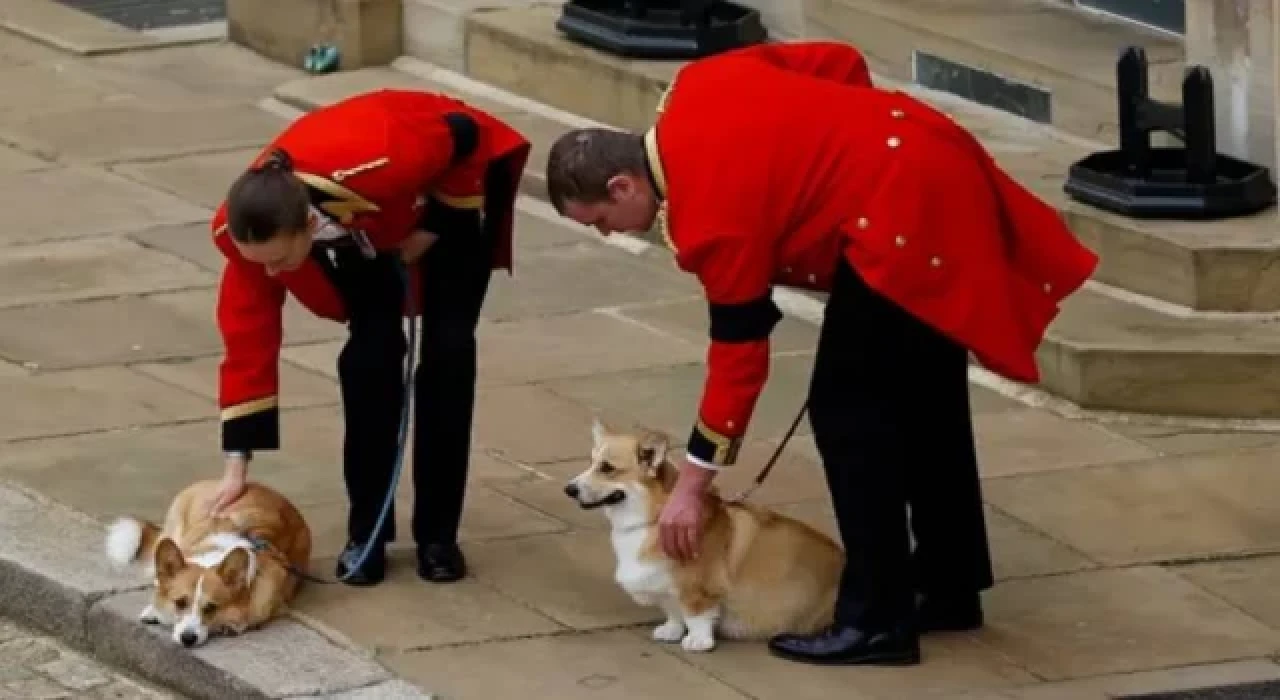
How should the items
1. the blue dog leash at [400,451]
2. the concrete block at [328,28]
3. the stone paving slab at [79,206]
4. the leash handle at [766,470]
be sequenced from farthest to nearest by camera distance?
the concrete block at [328,28] < the stone paving slab at [79,206] < the leash handle at [766,470] < the blue dog leash at [400,451]

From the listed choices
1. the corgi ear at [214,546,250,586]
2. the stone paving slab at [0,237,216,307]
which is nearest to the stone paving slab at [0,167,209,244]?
the stone paving slab at [0,237,216,307]

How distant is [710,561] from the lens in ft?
23.5

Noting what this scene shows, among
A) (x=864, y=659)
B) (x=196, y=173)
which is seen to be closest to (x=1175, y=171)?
(x=864, y=659)

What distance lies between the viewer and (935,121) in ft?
22.7

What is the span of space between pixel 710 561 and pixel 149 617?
4.47 ft

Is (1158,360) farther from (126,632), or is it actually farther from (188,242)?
(188,242)

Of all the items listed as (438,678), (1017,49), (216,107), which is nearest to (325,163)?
(438,678)

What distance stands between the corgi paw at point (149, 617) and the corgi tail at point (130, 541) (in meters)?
0.21

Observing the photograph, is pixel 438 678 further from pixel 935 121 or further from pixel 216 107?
pixel 216 107

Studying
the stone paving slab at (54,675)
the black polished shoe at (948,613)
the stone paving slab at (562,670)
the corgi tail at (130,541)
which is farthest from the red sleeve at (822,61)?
the stone paving slab at (54,675)

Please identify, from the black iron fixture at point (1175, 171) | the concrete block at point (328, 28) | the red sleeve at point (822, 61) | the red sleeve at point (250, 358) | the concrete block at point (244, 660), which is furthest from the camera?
the concrete block at point (328, 28)

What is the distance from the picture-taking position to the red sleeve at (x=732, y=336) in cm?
668

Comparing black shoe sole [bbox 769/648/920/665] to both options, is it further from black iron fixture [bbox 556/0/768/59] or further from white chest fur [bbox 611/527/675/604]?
black iron fixture [bbox 556/0/768/59]

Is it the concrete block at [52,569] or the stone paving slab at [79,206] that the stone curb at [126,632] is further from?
the stone paving slab at [79,206]
